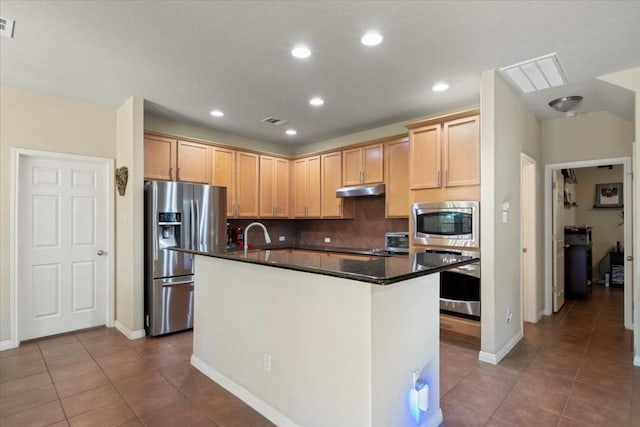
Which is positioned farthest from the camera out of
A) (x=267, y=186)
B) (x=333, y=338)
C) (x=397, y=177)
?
(x=267, y=186)

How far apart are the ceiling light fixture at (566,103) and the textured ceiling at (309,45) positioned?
0.34 feet

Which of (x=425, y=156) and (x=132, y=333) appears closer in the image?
(x=132, y=333)

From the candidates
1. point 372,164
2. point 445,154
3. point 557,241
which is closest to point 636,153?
point 445,154

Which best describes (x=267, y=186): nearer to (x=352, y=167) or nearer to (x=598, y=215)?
(x=352, y=167)

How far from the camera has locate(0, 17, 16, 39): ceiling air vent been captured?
7.29ft

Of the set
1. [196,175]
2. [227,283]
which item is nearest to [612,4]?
[227,283]

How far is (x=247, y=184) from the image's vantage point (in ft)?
17.2

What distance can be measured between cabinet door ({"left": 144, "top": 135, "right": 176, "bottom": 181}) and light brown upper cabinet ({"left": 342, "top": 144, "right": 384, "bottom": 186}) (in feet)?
7.89

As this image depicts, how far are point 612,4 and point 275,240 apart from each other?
503 centimetres

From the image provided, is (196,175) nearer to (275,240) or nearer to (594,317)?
(275,240)

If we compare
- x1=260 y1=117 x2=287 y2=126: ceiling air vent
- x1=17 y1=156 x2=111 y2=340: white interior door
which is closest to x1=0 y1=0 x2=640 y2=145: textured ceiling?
x1=260 y1=117 x2=287 y2=126: ceiling air vent

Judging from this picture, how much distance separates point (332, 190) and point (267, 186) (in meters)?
1.10

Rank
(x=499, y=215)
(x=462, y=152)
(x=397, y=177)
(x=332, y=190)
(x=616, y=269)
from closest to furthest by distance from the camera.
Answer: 1. (x=499, y=215)
2. (x=462, y=152)
3. (x=397, y=177)
4. (x=332, y=190)
5. (x=616, y=269)

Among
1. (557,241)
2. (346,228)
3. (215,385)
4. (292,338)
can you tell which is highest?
(346,228)
